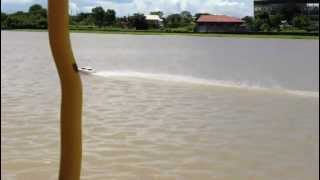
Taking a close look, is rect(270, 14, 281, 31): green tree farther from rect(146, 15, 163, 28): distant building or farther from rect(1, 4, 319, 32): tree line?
rect(146, 15, 163, 28): distant building

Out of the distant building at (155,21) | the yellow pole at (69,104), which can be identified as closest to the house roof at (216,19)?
the distant building at (155,21)

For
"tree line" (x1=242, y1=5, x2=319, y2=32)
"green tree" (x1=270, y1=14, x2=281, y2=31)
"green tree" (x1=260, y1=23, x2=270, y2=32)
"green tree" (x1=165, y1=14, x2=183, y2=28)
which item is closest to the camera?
"tree line" (x1=242, y1=5, x2=319, y2=32)

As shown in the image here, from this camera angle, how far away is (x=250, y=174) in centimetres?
576

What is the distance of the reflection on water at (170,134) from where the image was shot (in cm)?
579

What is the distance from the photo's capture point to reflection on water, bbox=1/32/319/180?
5785 millimetres

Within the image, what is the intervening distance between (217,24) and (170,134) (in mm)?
57621

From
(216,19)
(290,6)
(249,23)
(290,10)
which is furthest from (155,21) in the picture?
(290,6)

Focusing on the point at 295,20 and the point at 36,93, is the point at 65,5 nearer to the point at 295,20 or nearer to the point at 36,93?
the point at 36,93

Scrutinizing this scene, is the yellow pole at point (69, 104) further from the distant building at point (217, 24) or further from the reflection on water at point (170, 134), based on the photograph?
the distant building at point (217, 24)

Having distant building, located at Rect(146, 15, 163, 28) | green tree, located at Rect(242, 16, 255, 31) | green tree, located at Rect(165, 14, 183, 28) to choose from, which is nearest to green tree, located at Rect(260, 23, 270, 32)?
green tree, located at Rect(242, 16, 255, 31)

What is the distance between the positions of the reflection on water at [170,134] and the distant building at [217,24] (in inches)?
1863

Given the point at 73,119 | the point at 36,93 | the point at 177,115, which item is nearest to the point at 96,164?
the point at 177,115

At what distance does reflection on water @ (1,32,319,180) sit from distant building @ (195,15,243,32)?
47.3m

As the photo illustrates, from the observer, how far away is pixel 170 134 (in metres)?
7.71
